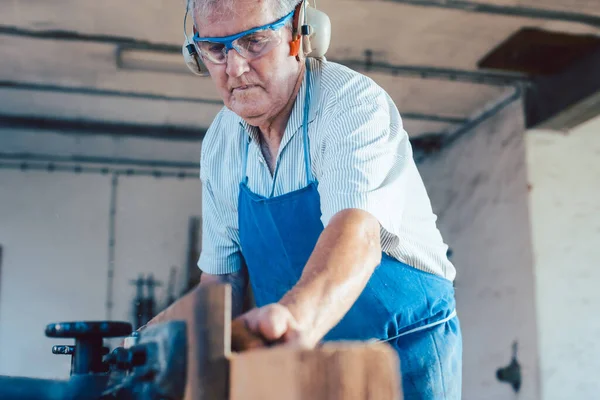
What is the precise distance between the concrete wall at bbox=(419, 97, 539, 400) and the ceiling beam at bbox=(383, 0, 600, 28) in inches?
46.2

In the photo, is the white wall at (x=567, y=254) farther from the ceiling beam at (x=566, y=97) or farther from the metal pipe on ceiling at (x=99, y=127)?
the metal pipe on ceiling at (x=99, y=127)

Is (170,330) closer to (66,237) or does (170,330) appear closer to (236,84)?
(236,84)

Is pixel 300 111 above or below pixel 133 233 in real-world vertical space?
below

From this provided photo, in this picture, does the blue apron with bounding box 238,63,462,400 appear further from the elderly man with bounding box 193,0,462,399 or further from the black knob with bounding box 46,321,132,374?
the black knob with bounding box 46,321,132,374

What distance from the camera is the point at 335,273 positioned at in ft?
3.20

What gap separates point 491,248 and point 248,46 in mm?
4292

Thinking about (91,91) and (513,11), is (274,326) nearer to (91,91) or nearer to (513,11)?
(513,11)

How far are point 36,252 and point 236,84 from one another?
5844 mm

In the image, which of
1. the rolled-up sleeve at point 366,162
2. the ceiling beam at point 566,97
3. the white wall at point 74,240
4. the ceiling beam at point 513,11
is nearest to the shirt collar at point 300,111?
the rolled-up sleeve at point 366,162

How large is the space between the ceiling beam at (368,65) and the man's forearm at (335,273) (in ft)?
11.1

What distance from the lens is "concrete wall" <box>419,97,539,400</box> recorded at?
4.86 m

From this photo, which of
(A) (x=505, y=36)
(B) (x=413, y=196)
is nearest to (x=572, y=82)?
(A) (x=505, y=36)

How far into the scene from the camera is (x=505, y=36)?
13.6ft

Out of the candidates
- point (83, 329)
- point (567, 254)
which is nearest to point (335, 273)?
point (83, 329)
